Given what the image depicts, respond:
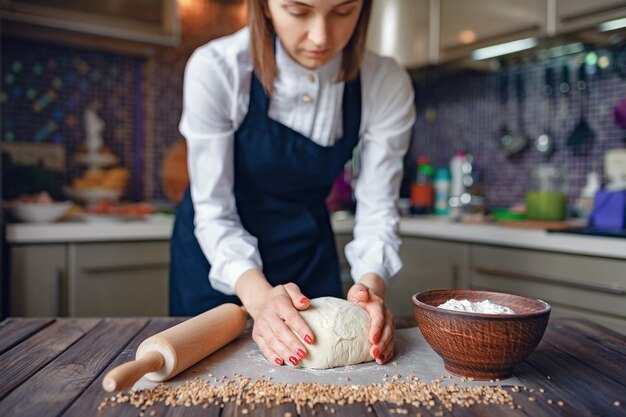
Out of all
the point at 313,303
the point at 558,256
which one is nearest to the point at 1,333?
the point at 313,303

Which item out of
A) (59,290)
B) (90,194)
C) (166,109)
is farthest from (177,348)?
(166,109)

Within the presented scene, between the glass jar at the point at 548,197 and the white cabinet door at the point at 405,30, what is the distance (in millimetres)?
725

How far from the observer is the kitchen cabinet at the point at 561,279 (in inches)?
63.3

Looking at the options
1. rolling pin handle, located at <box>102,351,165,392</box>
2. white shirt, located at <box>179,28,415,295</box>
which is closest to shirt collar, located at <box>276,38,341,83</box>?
white shirt, located at <box>179,28,415,295</box>

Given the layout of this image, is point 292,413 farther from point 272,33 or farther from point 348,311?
point 272,33

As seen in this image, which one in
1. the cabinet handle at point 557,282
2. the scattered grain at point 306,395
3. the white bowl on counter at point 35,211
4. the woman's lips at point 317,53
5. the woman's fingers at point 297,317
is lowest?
the cabinet handle at point 557,282

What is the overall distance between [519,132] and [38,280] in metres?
2.01

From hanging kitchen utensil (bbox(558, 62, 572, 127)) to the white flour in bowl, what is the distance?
5.63 ft

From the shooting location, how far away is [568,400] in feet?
2.19

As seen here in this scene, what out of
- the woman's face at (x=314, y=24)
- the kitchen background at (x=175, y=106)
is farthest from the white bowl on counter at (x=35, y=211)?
the woman's face at (x=314, y=24)

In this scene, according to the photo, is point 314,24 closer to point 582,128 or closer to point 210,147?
point 210,147

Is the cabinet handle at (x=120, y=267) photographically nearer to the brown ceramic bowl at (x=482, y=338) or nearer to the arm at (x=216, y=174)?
the arm at (x=216, y=174)

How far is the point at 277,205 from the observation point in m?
1.25

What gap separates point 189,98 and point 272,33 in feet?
0.71
